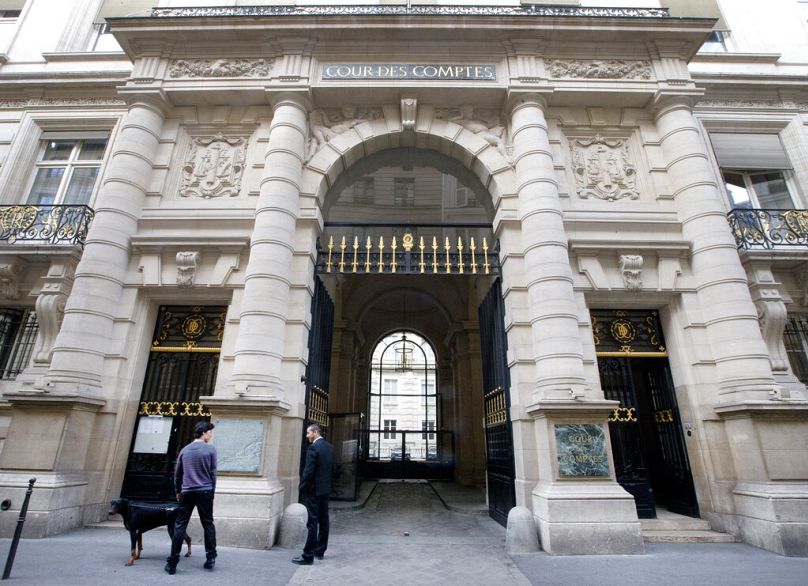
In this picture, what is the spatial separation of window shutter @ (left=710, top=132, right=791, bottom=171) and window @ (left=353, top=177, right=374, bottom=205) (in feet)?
40.2

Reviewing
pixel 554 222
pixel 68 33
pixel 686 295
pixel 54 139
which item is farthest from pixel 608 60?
pixel 68 33

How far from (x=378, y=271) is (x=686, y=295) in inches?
253

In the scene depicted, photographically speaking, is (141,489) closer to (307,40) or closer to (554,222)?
(554,222)

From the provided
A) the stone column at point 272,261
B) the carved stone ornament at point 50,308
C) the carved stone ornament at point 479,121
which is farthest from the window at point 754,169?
the carved stone ornament at point 50,308

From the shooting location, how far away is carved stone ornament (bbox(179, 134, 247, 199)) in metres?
10.1

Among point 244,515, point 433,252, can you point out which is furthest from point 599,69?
point 244,515

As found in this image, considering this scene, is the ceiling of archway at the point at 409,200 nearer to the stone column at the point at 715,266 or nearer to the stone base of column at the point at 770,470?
the stone column at the point at 715,266

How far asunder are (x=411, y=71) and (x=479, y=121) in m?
2.03

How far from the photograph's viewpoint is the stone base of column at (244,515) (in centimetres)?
652

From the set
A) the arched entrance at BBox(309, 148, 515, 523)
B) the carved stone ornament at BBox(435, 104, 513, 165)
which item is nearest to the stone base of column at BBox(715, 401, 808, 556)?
the arched entrance at BBox(309, 148, 515, 523)

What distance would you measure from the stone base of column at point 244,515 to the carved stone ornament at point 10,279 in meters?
7.25

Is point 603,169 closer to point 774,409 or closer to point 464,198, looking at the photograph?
point 774,409

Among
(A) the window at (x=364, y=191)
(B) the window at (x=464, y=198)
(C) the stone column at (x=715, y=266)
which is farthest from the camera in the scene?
(A) the window at (x=364, y=191)

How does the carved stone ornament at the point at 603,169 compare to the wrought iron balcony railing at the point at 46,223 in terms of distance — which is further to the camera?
the carved stone ornament at the point at 603,169
